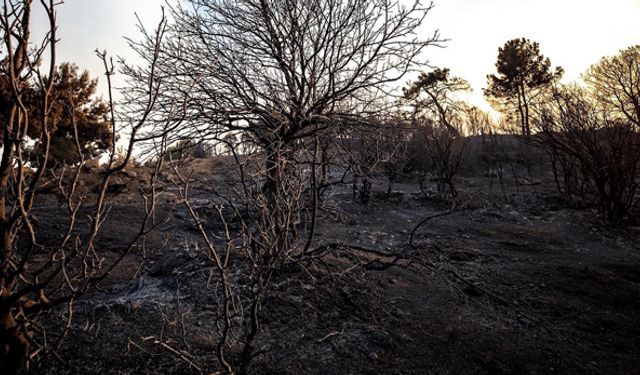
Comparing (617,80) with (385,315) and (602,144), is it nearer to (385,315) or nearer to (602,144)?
(602,144)

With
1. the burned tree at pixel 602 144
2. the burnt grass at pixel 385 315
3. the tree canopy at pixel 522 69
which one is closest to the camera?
the burnt grass at pixel 385 315

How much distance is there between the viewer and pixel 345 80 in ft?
13.3

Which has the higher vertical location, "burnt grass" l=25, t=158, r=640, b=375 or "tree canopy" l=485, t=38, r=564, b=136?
"tree canopy" l=485, t=38, r=564, b=136

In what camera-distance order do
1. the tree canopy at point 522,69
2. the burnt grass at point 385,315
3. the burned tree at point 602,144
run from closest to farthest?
the burnt grass at point 385,315 < the burned tree at point 602,144 < the tree canopy at point 522,69

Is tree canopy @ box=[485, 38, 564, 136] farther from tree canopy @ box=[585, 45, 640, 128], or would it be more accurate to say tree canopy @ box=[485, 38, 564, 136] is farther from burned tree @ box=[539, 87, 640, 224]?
burned tree @ box=[539, 87, 640, 224]

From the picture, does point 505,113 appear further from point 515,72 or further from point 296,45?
point 296,45

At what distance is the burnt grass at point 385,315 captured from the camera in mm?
2443

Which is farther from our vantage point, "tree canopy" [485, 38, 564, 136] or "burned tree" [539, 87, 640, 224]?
"tree canopy" [485, 38, 564, 136]

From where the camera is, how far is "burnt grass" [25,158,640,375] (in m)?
2.44

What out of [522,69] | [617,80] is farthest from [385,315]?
[522,69]

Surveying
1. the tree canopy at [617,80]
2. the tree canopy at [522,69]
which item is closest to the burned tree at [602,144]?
the tree canopy at [617,80]

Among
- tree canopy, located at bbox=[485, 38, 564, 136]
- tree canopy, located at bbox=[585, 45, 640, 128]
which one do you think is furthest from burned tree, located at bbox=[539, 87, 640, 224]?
tree canopy, located at bbox=[485, 38, 564, 136]

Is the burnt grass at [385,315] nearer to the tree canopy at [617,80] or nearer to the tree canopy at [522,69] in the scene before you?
the tree canopy at [617,80]

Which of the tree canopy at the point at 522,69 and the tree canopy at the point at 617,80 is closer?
A: the tree canopy at the point at 617,80
